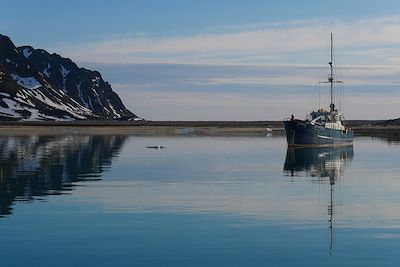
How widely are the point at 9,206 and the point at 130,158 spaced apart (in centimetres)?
3680

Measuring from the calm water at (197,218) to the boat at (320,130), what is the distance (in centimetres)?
4658

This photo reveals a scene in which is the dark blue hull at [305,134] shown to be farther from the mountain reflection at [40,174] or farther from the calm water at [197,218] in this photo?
the calm water at [197,218]

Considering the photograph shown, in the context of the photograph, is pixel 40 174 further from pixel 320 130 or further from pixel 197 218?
pixel 320 130

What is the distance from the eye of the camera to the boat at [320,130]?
98938 millimetres

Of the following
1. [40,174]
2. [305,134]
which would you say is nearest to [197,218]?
[40,174]

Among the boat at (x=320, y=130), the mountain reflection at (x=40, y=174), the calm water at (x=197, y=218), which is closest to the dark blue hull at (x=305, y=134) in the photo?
the boat at (x=320, y=130)

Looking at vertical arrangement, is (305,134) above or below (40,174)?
above

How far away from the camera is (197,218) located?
2905cm

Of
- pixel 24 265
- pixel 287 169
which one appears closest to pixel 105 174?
pixel 287 169

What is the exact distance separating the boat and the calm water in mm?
46580

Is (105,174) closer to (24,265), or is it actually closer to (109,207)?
(109,207)

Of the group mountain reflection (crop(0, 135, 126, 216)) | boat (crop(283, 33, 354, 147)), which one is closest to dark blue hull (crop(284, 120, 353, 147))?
boat (crop(283, 33, 354, 147))

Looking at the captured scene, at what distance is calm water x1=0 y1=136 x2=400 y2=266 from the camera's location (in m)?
21.8

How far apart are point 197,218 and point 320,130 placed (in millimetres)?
74191
